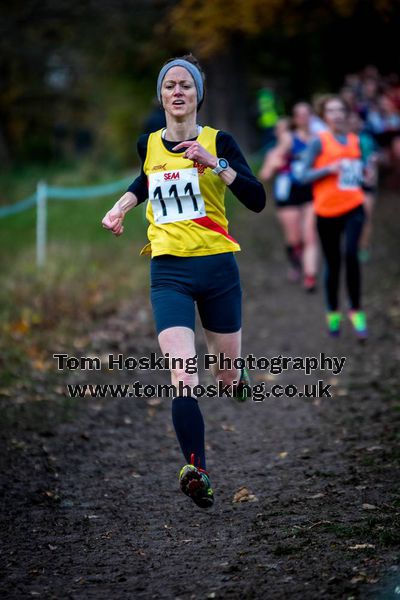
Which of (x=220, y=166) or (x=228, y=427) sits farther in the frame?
(x=228, y=427)

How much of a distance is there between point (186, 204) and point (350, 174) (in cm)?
455

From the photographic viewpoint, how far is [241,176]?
16.7 ft

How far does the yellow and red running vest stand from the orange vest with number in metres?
4.28

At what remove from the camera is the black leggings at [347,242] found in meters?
9.27

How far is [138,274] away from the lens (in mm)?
13719

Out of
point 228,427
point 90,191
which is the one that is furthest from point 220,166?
point 90,191

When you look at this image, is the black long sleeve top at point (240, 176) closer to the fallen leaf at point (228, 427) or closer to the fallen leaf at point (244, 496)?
the fallen leaf at point (244, 496)

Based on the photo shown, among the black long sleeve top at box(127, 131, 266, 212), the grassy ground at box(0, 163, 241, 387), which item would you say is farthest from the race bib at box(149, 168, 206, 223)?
the grassy ground at box(0, 163, 241, 387)

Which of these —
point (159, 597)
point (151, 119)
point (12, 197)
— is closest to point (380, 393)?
point (159, 597)

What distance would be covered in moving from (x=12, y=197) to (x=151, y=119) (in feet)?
24.1

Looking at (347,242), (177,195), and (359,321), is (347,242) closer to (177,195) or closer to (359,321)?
(359,321)

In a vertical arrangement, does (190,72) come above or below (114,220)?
above

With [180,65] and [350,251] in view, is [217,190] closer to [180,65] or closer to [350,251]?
[180,65]

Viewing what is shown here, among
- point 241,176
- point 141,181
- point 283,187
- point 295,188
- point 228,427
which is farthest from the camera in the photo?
point 283,187
